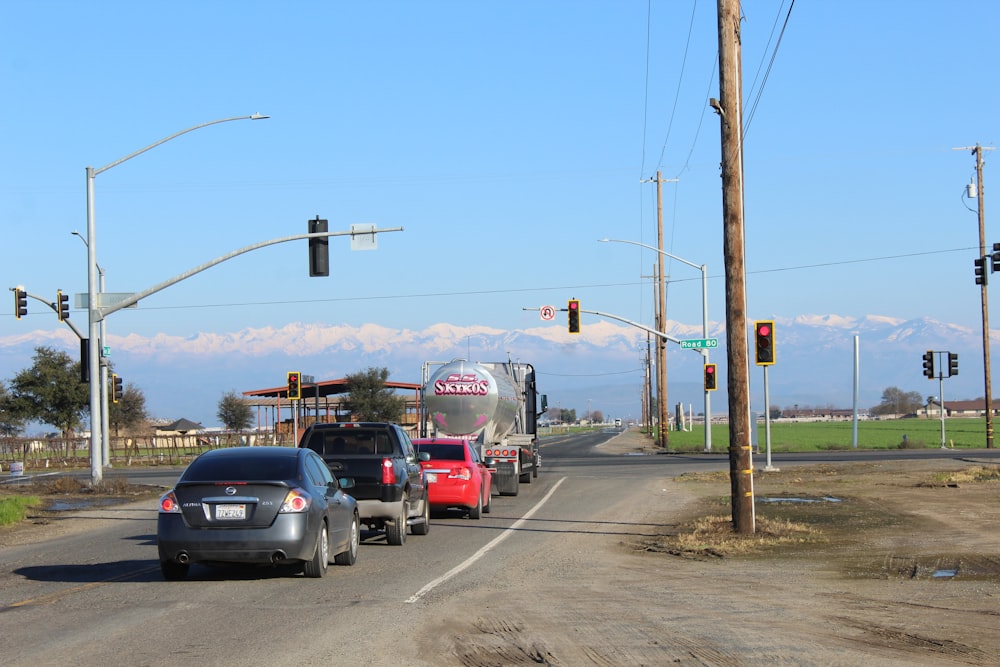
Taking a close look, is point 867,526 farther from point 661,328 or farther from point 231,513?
point 661,328

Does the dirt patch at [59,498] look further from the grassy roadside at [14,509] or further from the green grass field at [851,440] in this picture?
the green grass field at [851,440]

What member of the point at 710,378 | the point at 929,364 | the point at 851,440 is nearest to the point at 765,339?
the point at 710,378

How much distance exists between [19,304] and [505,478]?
21098 mm

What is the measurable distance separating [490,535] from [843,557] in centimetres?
629

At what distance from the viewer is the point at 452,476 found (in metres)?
23.2

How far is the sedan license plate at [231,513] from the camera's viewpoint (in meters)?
13.4

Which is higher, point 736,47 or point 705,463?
point 736,47

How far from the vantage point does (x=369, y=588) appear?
13398 millimetres

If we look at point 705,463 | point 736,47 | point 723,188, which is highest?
point 736,47

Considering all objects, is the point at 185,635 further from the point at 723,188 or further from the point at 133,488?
the point at 133,488

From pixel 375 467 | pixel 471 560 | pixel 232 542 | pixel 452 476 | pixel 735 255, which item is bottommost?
pixel 471 560

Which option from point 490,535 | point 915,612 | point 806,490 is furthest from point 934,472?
point 915,612

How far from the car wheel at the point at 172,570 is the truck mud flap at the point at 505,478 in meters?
17.4

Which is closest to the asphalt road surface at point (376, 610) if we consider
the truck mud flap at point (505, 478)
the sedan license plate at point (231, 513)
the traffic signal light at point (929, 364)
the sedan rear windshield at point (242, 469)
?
the sedan license plate at point (231, 513)
